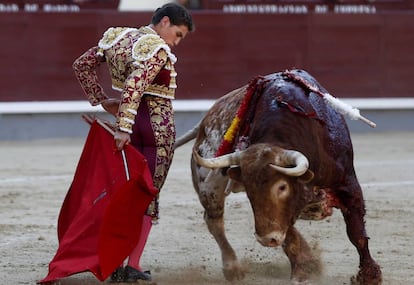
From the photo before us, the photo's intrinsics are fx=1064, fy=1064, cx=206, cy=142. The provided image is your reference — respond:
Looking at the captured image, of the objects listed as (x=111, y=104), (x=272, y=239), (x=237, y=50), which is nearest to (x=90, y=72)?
(x=111, y=104)

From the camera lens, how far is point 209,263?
163 inches

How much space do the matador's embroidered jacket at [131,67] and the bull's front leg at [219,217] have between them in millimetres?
422

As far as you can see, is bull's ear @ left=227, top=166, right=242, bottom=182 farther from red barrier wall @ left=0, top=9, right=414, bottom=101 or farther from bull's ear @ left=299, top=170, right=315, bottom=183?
red barrier wall @ left=0, top=9, right=414, bottom=101

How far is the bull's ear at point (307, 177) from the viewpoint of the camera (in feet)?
A: 10.8

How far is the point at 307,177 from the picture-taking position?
331cm

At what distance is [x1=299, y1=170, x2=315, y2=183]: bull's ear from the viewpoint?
3.29 m

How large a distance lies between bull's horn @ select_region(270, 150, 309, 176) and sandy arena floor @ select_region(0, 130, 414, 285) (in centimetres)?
66

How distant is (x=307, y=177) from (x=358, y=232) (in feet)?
1.50

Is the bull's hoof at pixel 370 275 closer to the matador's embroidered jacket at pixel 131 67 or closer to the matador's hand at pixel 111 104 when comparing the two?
the matador's embroidered jacket at pixel 131 67

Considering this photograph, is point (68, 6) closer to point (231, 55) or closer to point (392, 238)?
point (231, 55)

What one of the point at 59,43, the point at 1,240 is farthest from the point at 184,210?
the point at 59,43

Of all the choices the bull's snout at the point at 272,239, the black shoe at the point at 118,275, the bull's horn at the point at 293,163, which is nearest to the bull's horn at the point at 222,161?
the bull's horn at the point at 293,163

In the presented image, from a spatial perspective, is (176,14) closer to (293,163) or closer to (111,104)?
(111,104)

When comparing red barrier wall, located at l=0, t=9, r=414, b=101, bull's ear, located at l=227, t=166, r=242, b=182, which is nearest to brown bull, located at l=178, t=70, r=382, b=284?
bull's ear, located at l=227, t=166, r=242, b=182
